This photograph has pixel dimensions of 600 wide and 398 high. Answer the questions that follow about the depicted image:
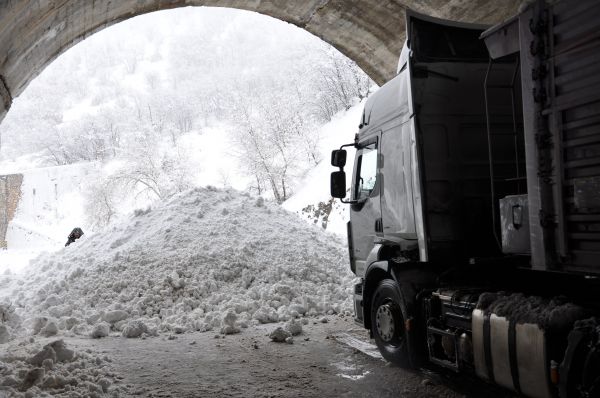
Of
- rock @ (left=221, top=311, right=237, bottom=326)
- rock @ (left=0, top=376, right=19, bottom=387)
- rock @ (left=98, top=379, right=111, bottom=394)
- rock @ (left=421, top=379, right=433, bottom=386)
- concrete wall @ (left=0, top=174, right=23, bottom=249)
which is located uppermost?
concrete wall @ (left=0, top=174, right=23, bottom=249)

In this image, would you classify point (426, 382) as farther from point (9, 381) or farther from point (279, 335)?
point (9, 381)

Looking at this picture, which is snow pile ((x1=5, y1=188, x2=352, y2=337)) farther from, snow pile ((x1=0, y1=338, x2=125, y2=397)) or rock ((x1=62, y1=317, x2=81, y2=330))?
snow pile ((x1=0, y1=338, x2=125, y2=397))

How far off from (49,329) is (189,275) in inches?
117

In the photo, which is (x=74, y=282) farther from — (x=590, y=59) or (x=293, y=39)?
(x=293, y=39)

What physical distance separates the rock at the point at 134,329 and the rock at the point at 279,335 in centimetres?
236

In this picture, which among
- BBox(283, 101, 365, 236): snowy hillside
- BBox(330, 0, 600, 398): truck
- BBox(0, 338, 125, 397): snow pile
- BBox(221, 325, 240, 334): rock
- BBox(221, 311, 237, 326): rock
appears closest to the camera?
BBox(330, 0, 600, 398): truck

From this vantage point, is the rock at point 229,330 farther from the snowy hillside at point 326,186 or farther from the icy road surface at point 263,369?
the snowy hillside at point 326,186

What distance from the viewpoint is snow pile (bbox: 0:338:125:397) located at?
5.06m

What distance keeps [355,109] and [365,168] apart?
4086 centimetres

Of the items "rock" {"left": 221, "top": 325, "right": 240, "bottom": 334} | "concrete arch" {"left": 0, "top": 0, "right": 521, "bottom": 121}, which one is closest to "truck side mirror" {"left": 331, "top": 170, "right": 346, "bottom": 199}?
"rock" {"left": 221, "top": 325, "right": 240, "bottom": 334}

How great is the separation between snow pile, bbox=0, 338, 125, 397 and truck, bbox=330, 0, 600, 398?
3271 millimetres

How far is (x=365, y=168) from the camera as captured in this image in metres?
6.88

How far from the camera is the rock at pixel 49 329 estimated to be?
852 cm

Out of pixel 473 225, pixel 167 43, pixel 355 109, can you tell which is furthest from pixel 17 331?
pixel 167 43
